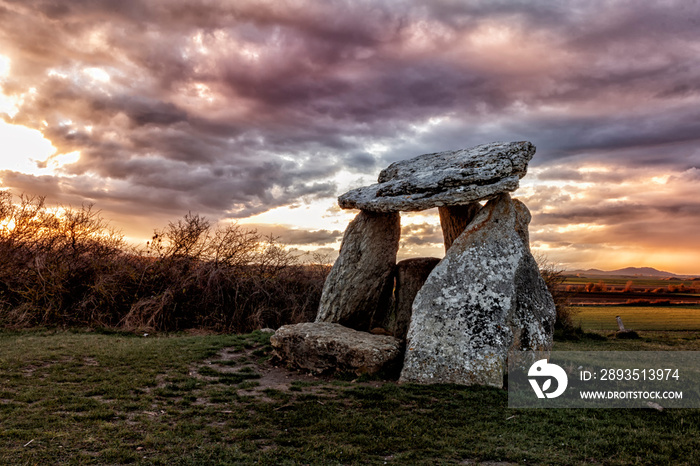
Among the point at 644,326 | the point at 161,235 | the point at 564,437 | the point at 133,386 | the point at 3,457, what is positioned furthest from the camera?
the point at 644,326

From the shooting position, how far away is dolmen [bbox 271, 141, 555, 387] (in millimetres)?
8648

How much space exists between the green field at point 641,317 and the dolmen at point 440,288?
34.3ft

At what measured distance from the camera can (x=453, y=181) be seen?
10.1 meters

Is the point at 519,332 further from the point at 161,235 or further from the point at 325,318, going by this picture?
the point at 161,235

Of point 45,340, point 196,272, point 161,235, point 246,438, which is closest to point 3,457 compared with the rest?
point 246,438

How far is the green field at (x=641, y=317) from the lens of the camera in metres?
19.4

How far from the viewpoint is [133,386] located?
7543 mm

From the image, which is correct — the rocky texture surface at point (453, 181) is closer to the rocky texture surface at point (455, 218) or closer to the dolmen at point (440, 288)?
the dolmen at point (440, 288)

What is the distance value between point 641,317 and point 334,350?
61.0 feet

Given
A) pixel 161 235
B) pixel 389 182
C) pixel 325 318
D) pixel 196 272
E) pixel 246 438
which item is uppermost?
→ pixel 389 182

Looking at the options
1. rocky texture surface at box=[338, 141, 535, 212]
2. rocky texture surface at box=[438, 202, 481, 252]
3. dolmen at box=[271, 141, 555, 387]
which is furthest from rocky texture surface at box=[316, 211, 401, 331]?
rocky texture surface at box=[438, 202, 481, 252]

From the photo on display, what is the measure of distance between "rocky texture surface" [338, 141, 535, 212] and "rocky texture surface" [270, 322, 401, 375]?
3075 mm

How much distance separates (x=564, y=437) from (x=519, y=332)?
10.4 ft

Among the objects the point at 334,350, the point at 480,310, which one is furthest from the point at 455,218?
the point at 334,350
